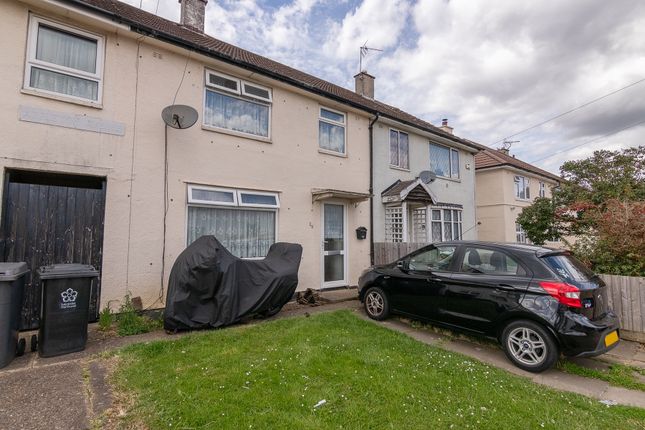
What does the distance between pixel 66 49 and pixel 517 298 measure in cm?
798

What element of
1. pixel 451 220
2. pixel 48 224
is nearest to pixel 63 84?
pixel 48 224

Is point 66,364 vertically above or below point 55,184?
below

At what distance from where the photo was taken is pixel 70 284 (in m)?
4.24

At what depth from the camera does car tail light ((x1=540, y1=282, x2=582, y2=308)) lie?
3818mm

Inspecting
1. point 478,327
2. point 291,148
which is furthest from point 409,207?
point 478,327

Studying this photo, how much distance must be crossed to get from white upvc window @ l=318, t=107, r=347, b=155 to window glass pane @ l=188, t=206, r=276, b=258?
269cm

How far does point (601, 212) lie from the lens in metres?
7.82

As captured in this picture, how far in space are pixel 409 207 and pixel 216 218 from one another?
6.84 metres

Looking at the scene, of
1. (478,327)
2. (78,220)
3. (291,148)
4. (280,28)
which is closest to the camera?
(478,327)

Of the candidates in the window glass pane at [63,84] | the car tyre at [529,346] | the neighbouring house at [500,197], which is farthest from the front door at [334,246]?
the neighbouring house at [500,197]

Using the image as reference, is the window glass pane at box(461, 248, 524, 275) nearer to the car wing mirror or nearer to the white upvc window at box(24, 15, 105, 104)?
the car wing mirror

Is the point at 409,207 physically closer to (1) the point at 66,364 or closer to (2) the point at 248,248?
(2) the point at 248,248

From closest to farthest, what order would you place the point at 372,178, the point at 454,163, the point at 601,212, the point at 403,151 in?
the point at 601,212
the point at 372,178
the point at 403,151
the point at 454,163

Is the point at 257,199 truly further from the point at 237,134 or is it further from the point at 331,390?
the point at 331,390
